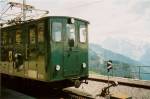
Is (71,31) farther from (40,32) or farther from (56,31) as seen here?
(40,32)

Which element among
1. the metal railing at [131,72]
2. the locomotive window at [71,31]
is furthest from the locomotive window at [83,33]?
the metal railing at [131,72]

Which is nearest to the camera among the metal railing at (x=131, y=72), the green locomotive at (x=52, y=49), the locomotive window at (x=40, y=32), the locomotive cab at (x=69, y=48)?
the green locomotive at (x=52, y=49)

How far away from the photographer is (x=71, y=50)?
1255cm

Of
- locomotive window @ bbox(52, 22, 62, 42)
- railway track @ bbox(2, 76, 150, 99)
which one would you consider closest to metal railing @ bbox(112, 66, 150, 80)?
railway track @ bbox(2, 76, 150, 99)

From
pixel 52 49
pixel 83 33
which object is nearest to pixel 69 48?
pixel 52 49

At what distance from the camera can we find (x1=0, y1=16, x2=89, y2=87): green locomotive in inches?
464

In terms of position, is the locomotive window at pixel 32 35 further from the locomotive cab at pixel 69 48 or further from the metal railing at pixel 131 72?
the metal railing at pixel 131 72

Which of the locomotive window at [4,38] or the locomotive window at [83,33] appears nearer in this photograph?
the locomotive window at [83,33]

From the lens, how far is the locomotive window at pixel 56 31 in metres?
11.9

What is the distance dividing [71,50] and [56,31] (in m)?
1.15

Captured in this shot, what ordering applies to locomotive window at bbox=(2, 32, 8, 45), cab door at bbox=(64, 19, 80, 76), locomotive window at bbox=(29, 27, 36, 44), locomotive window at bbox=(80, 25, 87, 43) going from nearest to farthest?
1. cab door at bbox=(64, 19, 80, 76)
2. locomotive window at bbox=(29, 27, 36, 44)
3. locomotive window at bbox=(80, 25, 87, 43)
4. locomotive window at bbox=(2, 32, 8, 45)

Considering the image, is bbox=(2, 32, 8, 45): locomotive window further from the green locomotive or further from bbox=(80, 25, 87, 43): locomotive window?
bbox=(80, 25, 87, 43): locomotive window

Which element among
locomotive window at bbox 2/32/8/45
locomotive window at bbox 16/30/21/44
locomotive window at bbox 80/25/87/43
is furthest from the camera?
locomotive window at bbox 2/32/8/45

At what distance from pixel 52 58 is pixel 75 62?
139 centimetres
